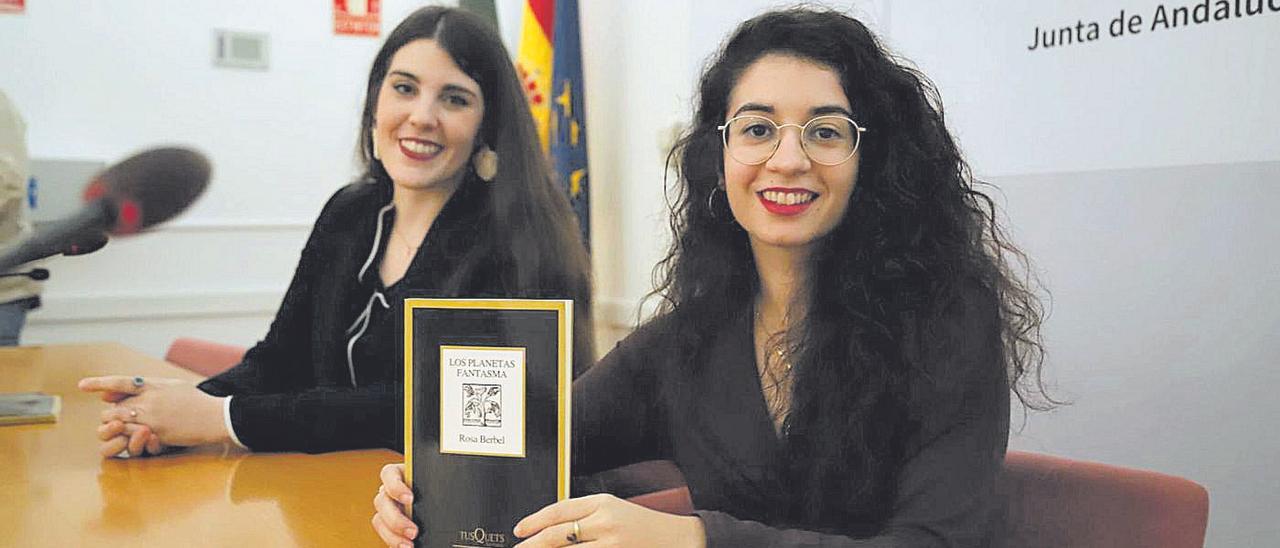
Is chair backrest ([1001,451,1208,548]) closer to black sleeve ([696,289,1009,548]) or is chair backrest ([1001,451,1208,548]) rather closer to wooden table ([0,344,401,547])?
black sleeve ([696,289,1009,548])

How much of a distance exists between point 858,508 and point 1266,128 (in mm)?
1007

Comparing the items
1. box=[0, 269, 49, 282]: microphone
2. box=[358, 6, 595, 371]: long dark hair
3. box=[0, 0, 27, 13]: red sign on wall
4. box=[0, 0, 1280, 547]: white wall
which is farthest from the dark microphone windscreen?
box=[0, 0, 27, 13]: red sign on wall

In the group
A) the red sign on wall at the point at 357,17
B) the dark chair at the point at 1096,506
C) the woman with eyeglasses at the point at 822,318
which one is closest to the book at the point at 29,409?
the woman with eyeglasses at the point at 822,318

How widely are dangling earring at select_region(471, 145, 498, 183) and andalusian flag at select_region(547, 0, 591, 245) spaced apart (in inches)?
73.2

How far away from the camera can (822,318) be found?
121cm

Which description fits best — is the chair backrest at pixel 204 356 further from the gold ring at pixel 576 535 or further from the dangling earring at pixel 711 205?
the gold ring at pixel 576 535

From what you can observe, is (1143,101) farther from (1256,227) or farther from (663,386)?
(663,386)

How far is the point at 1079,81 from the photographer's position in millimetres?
1965

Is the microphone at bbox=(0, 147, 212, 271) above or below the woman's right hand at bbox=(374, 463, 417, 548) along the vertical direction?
above

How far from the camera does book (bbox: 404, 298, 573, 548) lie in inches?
38.2

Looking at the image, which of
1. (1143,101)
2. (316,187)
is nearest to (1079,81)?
(1143,101)

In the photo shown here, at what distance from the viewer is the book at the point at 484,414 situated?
0.97 meters

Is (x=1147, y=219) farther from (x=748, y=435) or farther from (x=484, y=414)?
(x=484, y=414)

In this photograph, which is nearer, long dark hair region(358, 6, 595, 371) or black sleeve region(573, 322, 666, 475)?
black sleeve region(573, 322, 666, 475)
